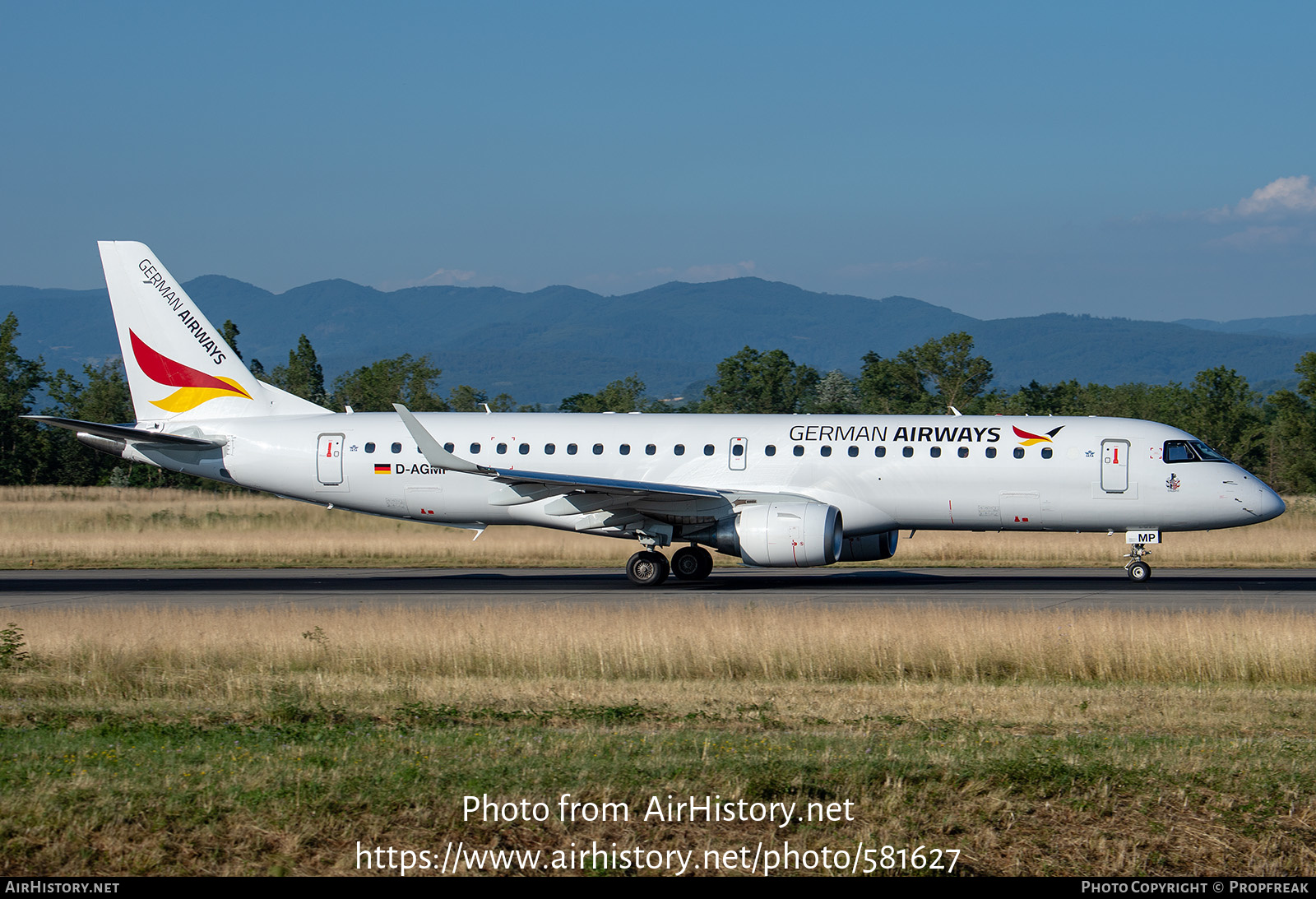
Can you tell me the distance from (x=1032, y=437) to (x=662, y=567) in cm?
815

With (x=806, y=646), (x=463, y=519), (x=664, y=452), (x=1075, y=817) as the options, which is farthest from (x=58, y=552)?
(x=1075, y=817)

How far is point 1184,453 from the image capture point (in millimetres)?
25312

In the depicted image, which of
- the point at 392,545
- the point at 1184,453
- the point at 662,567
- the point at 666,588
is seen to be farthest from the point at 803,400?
the point at 666,588

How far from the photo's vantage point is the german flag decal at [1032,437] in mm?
25469

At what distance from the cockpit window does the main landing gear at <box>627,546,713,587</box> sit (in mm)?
9677

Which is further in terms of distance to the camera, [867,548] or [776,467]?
[867,548]

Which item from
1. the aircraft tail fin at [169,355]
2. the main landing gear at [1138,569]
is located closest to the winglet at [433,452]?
the aircraft tail fin at [169,355]

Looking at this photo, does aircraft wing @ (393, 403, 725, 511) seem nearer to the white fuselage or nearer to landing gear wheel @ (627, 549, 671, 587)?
the white fuselage

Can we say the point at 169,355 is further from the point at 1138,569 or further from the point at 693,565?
the point at 1138,569

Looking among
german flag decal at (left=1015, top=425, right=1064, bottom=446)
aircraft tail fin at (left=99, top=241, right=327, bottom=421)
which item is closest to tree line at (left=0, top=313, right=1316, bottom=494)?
aircraft tail fin at (left=99, top=241, right=327, bottom=421)

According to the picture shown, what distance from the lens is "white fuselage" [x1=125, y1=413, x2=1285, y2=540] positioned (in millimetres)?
25109

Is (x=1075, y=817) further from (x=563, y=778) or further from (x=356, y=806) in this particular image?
(x=356, y=806)

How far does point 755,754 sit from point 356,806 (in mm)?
3077

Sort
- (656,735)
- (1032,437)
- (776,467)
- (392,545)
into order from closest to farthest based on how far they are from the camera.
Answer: (656,735) → (1032,437) → (776,467) → (392,545)
